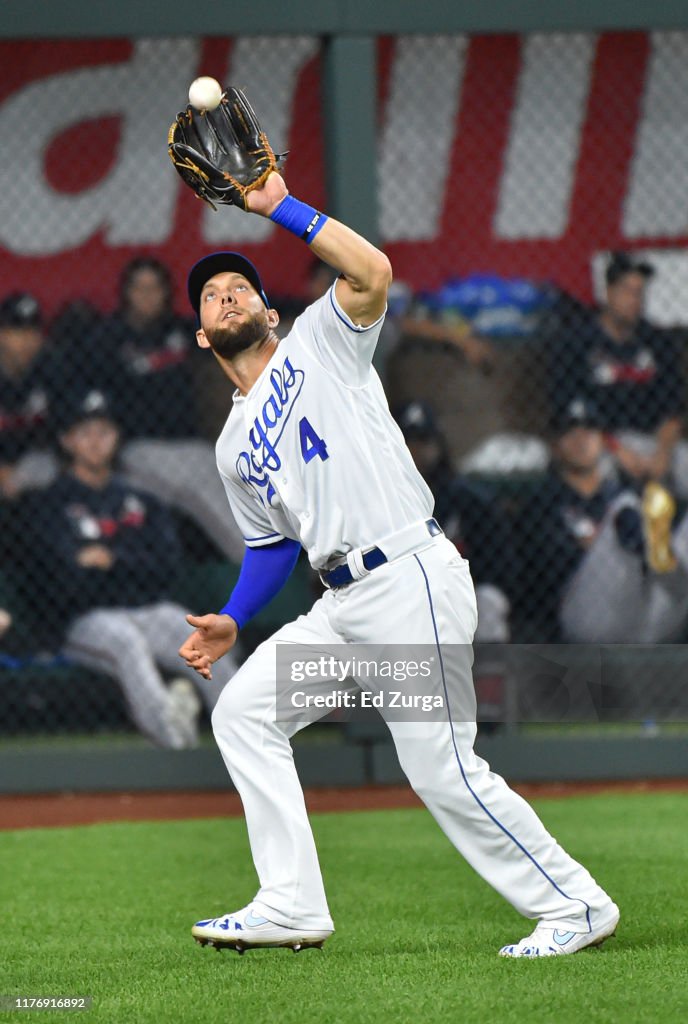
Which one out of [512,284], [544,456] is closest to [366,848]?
[544,456]

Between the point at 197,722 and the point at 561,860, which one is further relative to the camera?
the point at 197,722

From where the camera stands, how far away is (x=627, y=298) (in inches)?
299

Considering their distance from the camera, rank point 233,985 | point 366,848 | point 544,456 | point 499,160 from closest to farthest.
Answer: point 233,985 → point 366,848 → point 544,456 → point 499,160

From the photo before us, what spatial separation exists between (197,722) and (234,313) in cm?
336

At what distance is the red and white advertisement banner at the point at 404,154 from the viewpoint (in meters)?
7.94

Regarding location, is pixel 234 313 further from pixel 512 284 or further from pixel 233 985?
pixel 512 284

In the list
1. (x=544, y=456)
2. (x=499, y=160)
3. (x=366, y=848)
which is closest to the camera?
(x=366, y=848)

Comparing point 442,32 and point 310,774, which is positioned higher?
point 442,32

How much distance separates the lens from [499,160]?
8305 mm

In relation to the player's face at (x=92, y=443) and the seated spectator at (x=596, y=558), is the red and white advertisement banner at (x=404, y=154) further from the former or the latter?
the seated spectator at (x=596, y=558)

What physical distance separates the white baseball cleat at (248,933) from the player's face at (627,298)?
469 centimetres

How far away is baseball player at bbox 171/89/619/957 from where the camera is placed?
3.29m

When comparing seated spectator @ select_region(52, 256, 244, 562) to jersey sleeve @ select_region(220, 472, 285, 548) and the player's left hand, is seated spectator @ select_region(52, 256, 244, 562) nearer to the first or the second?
jersey sleeve @ select_region(220, 472, 285, 548)

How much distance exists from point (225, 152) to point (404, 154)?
511 cm
